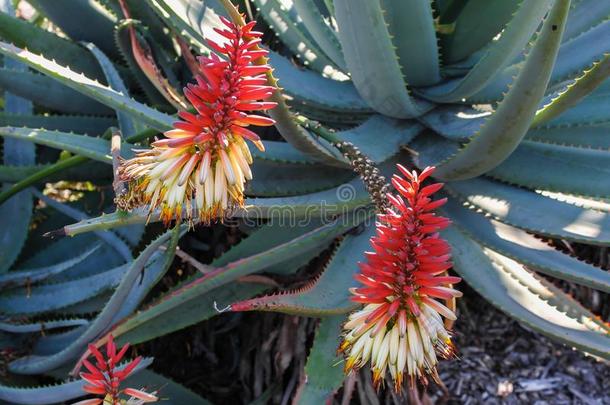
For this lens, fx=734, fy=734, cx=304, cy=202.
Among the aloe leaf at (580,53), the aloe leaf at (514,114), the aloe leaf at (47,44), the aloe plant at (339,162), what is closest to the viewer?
the aloe leaf at (514,114)

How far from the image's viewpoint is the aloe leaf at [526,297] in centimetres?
142

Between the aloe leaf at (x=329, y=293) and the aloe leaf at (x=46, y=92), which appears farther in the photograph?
the aloe leaf at (x=46, y=92)

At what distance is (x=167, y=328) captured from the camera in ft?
5.82

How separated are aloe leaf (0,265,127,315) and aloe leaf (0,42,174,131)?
43 centimetres

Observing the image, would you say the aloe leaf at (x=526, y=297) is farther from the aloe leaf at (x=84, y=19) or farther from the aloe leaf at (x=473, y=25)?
the aloe leaf at (x=84, y=19)

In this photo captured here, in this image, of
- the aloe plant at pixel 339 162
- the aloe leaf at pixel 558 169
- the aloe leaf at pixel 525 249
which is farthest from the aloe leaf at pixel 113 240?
the aloe leaf at pixel 558 169

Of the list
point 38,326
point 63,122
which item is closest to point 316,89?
point 63,122

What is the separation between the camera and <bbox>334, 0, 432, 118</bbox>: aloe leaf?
1.54 meters

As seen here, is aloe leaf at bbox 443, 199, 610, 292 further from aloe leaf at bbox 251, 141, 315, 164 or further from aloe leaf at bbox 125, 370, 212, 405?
aloe leaf at bbox 125, 370, 212, 405

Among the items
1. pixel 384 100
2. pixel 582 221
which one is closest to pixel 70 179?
pixel 384 100

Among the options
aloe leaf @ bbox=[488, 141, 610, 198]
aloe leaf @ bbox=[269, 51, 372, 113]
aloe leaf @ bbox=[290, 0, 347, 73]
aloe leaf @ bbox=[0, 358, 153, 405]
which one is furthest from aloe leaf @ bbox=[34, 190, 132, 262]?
aloe leaf @ bbox=[488, 141, 610, 198]

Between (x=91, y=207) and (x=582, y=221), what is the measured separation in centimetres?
140

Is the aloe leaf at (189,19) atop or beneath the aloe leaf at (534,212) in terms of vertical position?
atop

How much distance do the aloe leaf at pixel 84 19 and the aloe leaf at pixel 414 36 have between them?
952mm
